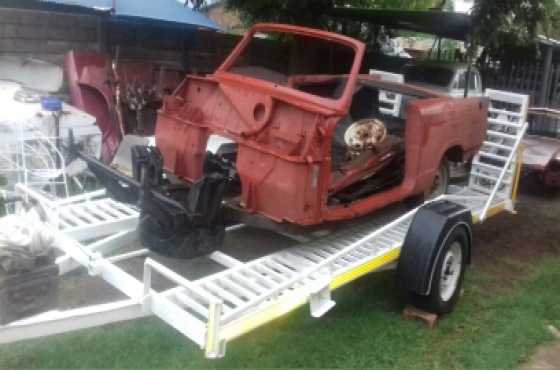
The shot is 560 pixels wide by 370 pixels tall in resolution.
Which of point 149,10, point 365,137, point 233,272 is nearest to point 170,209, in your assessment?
point 233,272

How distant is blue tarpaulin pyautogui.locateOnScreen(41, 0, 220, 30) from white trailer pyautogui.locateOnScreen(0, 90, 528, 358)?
3.09 metres

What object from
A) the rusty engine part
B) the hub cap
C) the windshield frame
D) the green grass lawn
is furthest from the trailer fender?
the windshield frame

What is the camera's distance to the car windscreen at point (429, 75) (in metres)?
11.0

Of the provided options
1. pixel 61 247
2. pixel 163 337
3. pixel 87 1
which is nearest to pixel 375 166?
pixel 163 337

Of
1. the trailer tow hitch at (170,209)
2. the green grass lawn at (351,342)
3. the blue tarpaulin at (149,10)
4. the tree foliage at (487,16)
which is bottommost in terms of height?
the green grass lawn at (351,342)

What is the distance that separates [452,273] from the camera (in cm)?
479

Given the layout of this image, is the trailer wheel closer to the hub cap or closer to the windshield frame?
the hub cap

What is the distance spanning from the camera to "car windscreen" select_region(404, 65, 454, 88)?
433 inches

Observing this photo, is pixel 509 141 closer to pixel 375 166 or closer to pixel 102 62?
pixel 375 166

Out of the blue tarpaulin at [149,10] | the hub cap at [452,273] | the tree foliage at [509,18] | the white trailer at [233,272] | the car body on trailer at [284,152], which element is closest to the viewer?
the white trailer at [233,272]

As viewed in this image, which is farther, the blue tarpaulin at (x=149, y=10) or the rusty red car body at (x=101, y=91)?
the rusty red car body at (x=101, y=91)

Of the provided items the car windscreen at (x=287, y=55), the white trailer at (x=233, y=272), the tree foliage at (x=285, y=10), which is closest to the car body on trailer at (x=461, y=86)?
the car windscreen at (x=287, y=55)

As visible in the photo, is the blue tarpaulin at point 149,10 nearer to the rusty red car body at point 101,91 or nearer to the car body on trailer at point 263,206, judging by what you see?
the rusty red car body at point 101,91

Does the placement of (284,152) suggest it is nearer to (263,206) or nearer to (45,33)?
(263,206)
